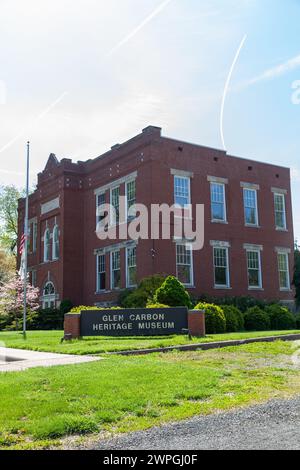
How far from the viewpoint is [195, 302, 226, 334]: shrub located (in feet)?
69.0

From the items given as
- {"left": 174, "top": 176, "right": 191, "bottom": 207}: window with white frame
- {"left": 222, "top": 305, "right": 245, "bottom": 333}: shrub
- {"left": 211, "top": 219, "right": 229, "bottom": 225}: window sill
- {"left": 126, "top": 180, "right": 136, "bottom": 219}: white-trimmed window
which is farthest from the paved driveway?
{"left": 211, "top": 219, "right": 229, "bottom": 225}: window sill

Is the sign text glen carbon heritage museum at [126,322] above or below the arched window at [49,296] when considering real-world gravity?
below

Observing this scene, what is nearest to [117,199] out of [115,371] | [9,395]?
[115,371]

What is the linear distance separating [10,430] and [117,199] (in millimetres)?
25789

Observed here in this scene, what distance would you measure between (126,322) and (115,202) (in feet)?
46.4

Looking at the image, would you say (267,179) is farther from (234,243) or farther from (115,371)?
(115,371)

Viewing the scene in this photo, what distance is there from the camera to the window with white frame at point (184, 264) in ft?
94.4

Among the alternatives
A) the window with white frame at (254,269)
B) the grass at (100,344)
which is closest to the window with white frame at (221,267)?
the window with white frame at (254,269)

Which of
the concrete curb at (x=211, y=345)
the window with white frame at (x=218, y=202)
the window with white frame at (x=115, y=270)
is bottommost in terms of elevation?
the concrete curb at (x=211, y=345)

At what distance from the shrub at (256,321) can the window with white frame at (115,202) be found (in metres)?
10.5

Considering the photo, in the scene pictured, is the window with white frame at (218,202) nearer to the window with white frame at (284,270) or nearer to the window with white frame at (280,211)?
the window with white frame at (280,211)

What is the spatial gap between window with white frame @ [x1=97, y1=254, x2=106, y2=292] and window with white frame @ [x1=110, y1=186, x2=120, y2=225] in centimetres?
264

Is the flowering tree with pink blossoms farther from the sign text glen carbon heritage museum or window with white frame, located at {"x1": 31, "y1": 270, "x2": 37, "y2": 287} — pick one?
the sign text glen carbon heritage museum

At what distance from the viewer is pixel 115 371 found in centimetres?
1020
